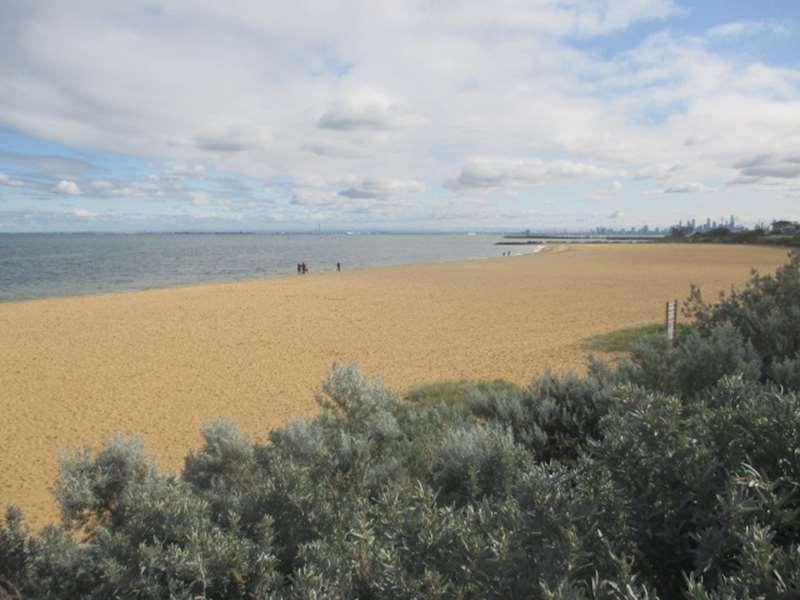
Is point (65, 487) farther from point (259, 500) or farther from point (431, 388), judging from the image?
point (431, 388)

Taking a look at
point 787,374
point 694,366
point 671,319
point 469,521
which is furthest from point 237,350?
point 469,521

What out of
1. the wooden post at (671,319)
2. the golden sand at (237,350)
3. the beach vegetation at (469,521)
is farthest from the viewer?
the golden sand at (237,350)

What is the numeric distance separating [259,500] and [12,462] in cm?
654

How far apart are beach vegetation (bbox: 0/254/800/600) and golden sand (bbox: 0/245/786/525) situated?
155 inches

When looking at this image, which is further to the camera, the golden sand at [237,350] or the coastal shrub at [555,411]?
the golden sand at [237,350]

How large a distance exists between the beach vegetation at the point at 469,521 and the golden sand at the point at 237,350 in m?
3.94

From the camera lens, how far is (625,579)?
1.21 metres

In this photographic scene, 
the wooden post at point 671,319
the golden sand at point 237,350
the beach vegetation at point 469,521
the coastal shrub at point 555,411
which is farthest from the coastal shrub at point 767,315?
the golden sand at point 237,350

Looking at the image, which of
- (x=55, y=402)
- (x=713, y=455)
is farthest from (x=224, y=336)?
(x=713, y=455)

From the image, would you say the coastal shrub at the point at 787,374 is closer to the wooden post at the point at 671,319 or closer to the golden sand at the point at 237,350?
the wooden post at the point at 671,319

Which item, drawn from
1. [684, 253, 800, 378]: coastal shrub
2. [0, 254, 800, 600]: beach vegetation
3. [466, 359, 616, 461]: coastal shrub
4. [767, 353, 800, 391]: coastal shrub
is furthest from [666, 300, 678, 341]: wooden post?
[0, 254, 800, 600]: beach vegetation

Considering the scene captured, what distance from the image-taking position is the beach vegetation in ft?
4.61

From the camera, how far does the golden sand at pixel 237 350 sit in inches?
321

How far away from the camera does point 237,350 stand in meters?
13.3
